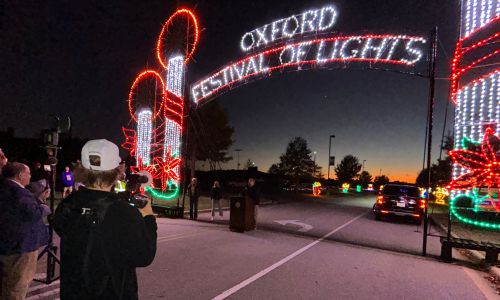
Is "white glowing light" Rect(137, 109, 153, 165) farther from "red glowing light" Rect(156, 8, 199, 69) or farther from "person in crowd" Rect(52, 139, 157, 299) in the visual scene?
"person in crowd" Rect(52, 139, 157, 299)

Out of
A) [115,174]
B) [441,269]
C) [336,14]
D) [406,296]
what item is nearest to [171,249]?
[406,296]

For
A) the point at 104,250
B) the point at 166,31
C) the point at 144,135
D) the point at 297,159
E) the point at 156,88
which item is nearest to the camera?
the point at 104,250

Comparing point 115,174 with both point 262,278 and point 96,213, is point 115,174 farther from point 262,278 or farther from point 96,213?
point 262,278

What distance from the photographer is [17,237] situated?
3820mm

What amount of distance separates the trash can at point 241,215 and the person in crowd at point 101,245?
32.5 feet

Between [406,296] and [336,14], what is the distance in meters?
10.5


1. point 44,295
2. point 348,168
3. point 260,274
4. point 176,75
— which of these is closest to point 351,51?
point 176,75

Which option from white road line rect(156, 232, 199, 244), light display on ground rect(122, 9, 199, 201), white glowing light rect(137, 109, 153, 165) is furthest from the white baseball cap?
white glowing light rect(137, 109, 153, 165)

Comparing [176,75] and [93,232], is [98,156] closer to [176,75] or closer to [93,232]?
[93,232]

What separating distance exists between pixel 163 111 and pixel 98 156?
54.9 feet

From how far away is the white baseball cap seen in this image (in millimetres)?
2350

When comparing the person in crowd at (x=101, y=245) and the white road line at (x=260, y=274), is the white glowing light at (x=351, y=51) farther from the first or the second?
the person in crowd at (x=101, y=245)

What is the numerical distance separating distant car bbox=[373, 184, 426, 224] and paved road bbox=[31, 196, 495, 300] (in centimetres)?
499

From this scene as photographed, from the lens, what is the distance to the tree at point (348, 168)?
10531cm
